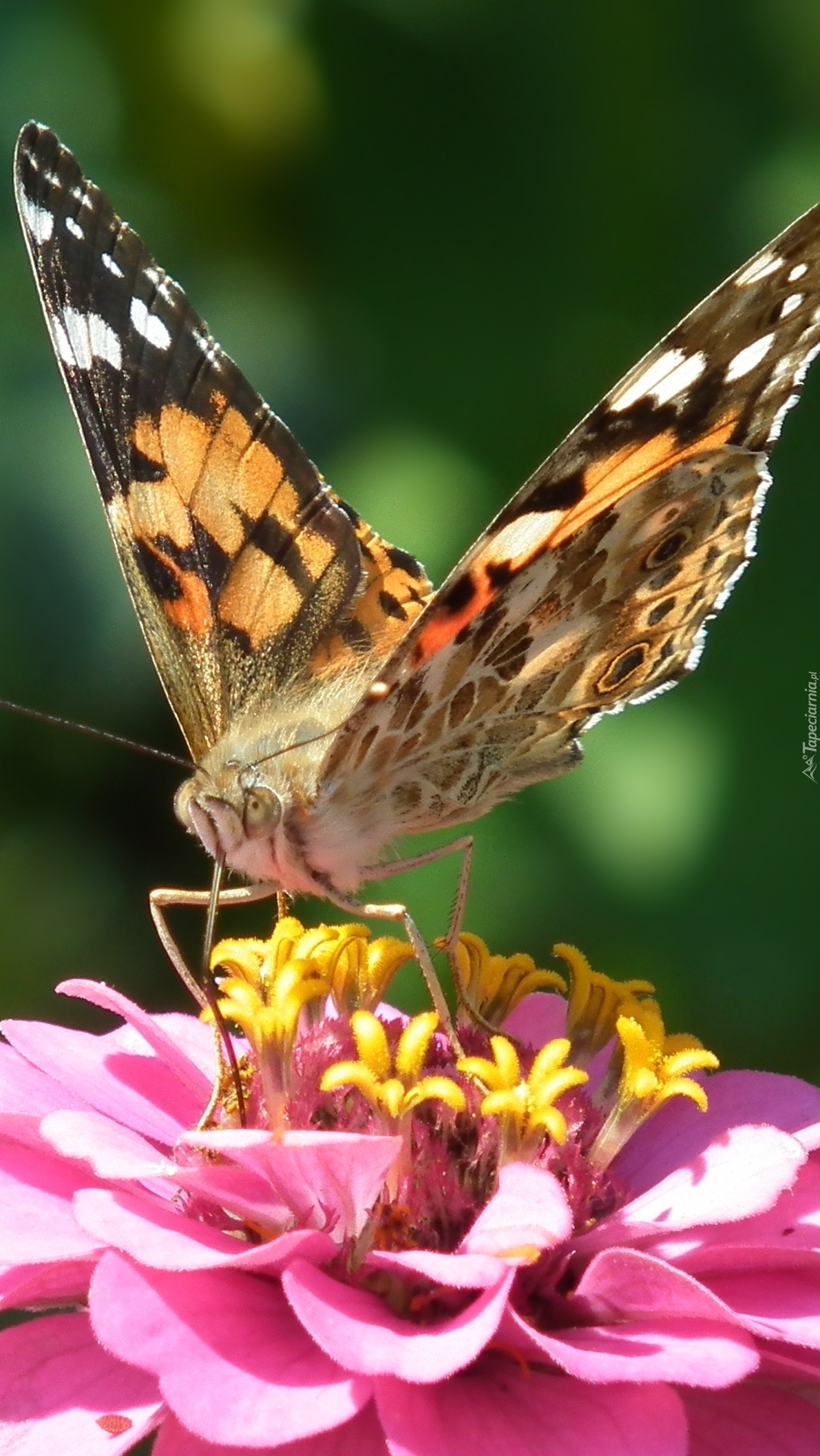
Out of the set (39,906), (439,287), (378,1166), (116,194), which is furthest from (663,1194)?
(116,194)

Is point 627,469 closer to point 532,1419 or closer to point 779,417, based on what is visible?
point 779,417

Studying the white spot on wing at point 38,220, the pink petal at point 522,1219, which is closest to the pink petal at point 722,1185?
the pink petal at point 522,1219

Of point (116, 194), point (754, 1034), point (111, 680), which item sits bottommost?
point (754, 1034)

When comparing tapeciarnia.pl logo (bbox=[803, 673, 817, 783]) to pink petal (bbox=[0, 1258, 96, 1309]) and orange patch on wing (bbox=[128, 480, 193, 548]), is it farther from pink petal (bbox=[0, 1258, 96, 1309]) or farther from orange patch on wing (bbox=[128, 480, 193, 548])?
pink petal (bbox=[0, 1258, 96, 1309])

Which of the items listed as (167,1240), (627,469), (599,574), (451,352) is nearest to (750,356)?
(627,469)

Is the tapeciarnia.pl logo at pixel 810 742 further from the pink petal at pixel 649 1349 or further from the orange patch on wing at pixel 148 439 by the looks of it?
the pink petal at pixel 649 1349

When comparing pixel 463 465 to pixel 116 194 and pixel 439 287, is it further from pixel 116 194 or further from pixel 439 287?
pixel 116 194
